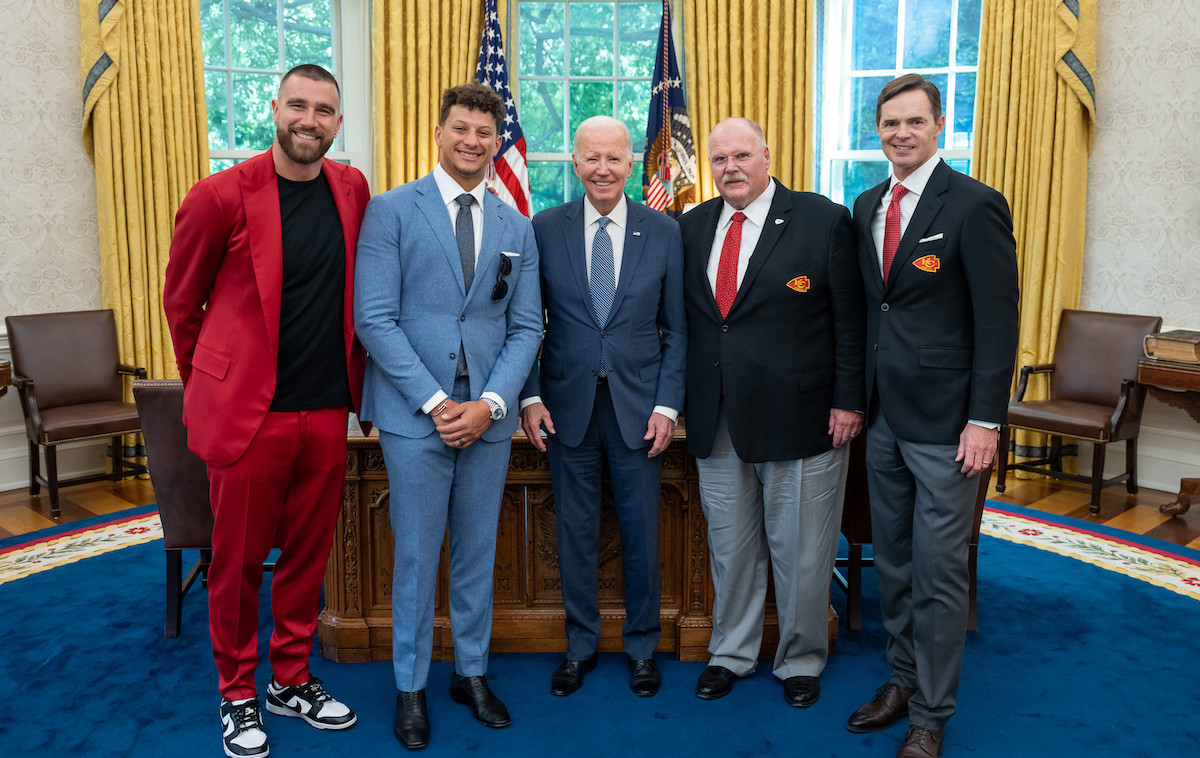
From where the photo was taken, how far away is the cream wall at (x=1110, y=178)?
16.1 ft

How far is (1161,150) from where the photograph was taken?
16.5ft

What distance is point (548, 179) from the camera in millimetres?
6414

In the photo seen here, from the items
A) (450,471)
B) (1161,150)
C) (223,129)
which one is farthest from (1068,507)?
(223,129)

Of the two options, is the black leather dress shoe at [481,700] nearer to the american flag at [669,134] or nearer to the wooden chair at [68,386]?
the wooden chair at [68,386]

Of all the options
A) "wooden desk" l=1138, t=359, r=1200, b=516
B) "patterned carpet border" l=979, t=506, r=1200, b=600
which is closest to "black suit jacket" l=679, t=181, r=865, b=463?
"patterned carpet border" l=979, t=506, r=1200, b=600

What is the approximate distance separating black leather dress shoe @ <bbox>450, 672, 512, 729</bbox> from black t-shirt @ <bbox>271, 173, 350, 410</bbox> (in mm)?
928

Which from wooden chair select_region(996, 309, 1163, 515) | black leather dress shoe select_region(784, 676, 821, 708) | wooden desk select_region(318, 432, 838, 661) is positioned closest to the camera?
black leather dress shoe select_region(784, 676, 821, 708)

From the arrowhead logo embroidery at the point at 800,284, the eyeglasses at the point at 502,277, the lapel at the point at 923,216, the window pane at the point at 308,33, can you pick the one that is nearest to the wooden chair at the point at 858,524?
the arrowhead logo embroidery at the point at 800,284

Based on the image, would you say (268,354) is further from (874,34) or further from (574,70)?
(874,34)

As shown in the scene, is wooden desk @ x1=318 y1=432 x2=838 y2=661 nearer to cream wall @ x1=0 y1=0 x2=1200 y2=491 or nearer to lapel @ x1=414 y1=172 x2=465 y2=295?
lapel @ x1=414 y1=172 x2=465 y2=295

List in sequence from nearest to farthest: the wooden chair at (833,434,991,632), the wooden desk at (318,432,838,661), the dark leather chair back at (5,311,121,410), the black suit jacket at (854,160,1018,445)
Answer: the black suit jacket at (854,160,1018,445) < the wooden desk at (318,432,838,661) < the wooden chair at (833,434,991,632) < the dark leather chair back at (5,311,121,410)

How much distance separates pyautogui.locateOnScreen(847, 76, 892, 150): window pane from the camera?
6129 millimetres

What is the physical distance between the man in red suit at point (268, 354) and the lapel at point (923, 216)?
1.47 metres

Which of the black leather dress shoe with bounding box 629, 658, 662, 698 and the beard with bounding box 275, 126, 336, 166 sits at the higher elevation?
the beard with bounding box 275, 126, 336, 166
